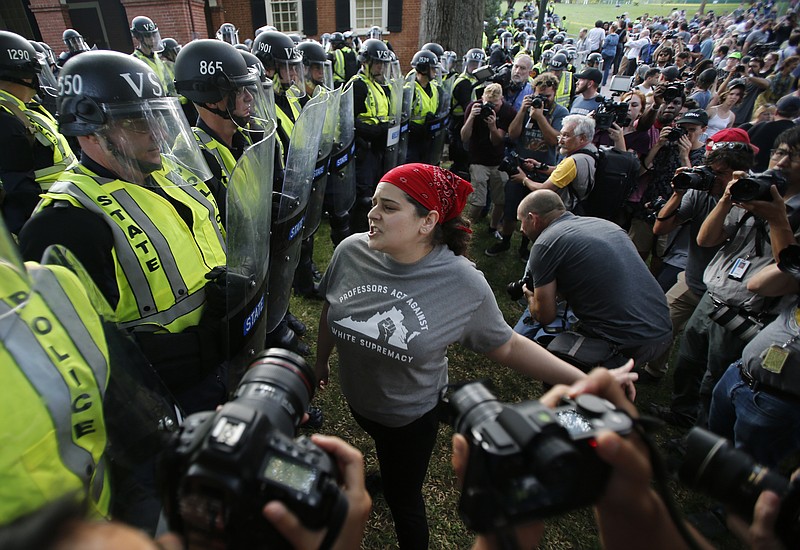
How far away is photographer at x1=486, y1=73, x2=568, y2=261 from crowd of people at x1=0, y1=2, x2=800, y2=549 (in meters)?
1.04

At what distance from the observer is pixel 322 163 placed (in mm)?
3842

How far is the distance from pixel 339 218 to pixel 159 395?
3.74 meters

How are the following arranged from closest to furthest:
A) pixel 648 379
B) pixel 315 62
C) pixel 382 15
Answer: pixel 648 379 → pixel 315 62 → pixel 382 15

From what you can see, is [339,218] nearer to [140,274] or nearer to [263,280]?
[263,280]

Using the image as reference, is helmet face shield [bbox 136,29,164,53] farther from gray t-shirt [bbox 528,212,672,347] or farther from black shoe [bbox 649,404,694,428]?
black shoe [bbox 649,404,694,428]

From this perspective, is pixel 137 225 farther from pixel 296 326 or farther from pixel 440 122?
pixel 440 122

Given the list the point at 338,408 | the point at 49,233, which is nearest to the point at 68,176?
the point at 49,233

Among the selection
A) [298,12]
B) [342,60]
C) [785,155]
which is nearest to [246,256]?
[785,155]

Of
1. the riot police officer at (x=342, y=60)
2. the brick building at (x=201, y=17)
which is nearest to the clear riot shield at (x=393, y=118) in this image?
the riot police officer at (x=342, y=60)

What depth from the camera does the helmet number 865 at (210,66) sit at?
9.14 feet

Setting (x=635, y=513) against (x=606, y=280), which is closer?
(x=635, y=513)

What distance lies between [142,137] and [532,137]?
4810mm

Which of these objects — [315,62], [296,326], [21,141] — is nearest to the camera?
[21,141]

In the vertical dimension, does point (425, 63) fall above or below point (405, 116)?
above
